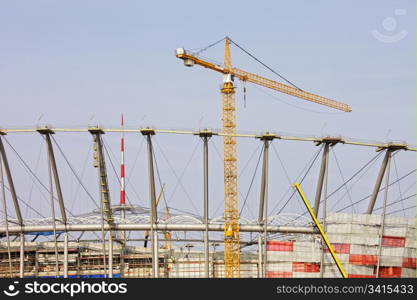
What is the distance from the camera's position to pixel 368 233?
334ft

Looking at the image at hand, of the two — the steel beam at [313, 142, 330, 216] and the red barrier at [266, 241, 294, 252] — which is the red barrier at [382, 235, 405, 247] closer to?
the steel beam at [313, 142, 330, 216]

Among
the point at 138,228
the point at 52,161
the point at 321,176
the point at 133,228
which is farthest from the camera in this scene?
the point at 133,228

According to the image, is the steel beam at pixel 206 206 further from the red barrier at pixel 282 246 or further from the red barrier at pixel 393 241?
the red barrier at pixel 393 241

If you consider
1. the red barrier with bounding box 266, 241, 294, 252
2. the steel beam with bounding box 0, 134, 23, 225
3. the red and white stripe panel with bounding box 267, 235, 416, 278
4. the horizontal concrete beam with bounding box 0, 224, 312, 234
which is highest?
the steel beam with bounding box 0, 134, 23, 225

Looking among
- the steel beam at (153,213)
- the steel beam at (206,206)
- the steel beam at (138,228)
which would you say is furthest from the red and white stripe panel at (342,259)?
the steel beam at (153,213)

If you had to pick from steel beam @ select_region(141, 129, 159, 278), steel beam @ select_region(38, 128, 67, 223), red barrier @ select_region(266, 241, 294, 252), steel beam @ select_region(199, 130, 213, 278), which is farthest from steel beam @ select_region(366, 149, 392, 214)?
steel beam @ select_region(38, 128, 67, 223)

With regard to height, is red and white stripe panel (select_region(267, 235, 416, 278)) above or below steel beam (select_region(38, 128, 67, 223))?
below

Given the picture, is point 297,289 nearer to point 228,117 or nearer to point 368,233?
point 368,233

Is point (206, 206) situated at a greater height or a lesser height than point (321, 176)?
lesser

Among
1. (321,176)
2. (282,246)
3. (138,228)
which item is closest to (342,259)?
(282,246)

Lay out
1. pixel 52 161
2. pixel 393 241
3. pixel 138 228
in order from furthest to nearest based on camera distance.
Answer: pixel 393 241, pixel 138 228, pixel 52 161

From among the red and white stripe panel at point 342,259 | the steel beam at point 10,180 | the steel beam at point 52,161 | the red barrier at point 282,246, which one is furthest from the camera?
the red barrier at point 282,246

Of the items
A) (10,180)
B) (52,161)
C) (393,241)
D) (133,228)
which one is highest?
(52,161)

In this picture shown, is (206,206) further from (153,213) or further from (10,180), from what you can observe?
(10,180)
